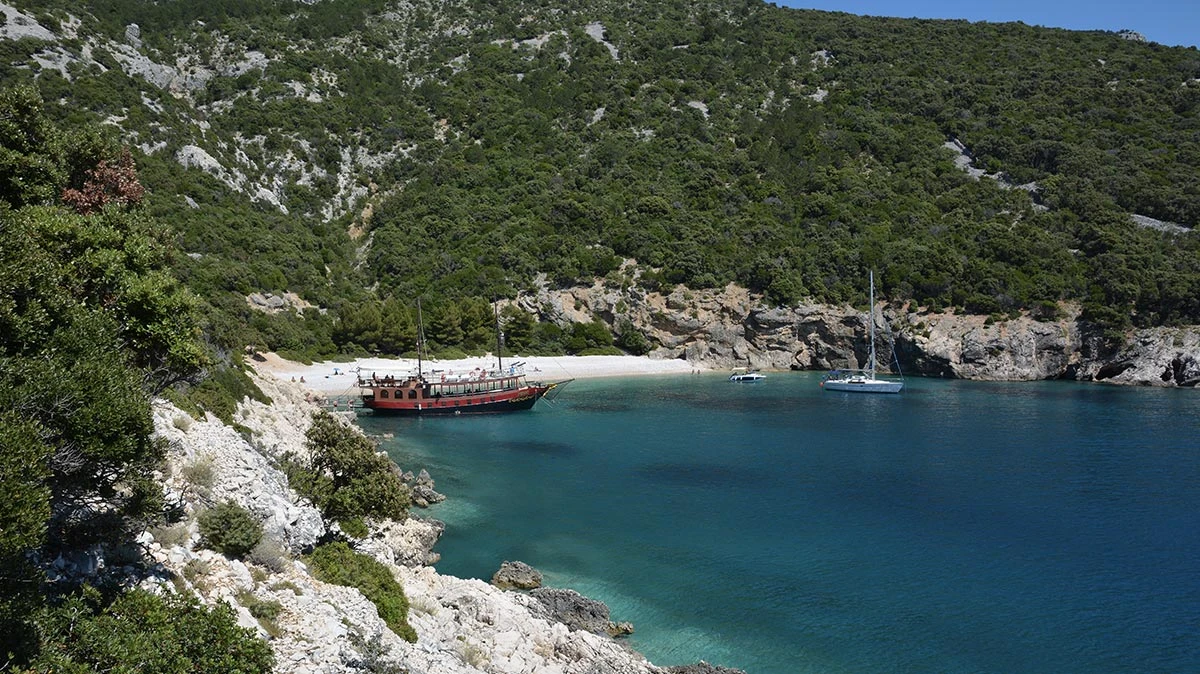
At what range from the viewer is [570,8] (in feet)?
502

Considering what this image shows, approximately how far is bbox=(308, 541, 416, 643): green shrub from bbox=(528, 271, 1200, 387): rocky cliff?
7605 centimetres

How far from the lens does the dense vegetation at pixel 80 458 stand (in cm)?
930

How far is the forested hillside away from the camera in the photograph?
84312 mm

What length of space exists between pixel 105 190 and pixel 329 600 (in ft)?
46.3

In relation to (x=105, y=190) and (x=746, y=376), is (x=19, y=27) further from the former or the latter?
(x=746, y=376)

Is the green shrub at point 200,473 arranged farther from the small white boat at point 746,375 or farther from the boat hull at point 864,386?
the small white boat at point 746,375

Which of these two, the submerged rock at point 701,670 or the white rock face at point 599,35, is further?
the white rock face at point 599,35

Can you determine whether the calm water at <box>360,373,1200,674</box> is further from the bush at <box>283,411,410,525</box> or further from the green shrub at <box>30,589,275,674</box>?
the green shrub at <box>30,589,275,674</box>

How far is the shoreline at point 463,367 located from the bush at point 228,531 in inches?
1900

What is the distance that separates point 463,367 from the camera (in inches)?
3167

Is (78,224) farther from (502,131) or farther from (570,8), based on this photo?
(570,8)

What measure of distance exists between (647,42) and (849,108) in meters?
42.0

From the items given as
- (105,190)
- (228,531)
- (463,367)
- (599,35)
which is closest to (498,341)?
(463,367)

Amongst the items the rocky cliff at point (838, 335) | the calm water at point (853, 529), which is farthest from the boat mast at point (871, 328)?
the calm water at point (853, 529)
